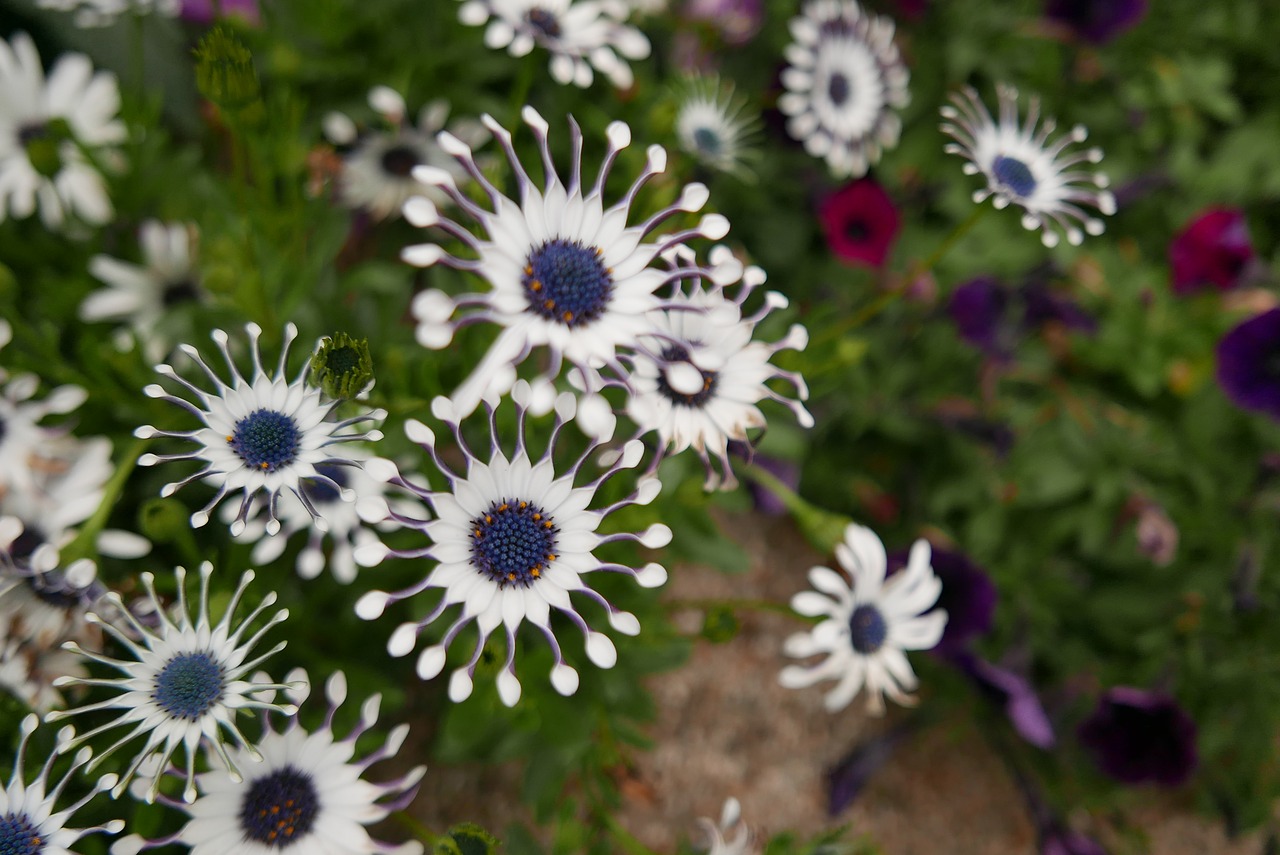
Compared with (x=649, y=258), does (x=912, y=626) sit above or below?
below

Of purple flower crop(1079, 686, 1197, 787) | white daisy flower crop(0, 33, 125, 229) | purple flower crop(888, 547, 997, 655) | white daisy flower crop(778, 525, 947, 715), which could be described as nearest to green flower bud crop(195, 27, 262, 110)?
white daisy flower crop(0, 33, 125, 229)

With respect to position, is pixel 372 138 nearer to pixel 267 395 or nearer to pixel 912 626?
pixel 267 395

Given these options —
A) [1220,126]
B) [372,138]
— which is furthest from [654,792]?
[1220,126]

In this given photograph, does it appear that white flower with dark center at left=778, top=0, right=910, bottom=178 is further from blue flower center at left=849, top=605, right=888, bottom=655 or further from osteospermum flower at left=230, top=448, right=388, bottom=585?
osteospermum flower at left=230, top=448, right=388, bottom=585

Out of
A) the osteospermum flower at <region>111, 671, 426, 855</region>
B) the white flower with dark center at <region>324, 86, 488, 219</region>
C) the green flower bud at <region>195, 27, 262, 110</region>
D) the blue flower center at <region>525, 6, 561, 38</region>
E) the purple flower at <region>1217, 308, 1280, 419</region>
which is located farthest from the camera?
the white flower with dark center at <region>324, 86, 488, 219</region>

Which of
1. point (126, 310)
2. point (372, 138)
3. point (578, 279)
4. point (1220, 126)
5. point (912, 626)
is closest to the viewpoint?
point (578, 279)

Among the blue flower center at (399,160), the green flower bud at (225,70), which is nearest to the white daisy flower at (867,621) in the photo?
the green flower bud at (225,70)

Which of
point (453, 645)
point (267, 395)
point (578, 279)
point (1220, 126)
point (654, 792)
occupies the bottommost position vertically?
point (654, 792)
